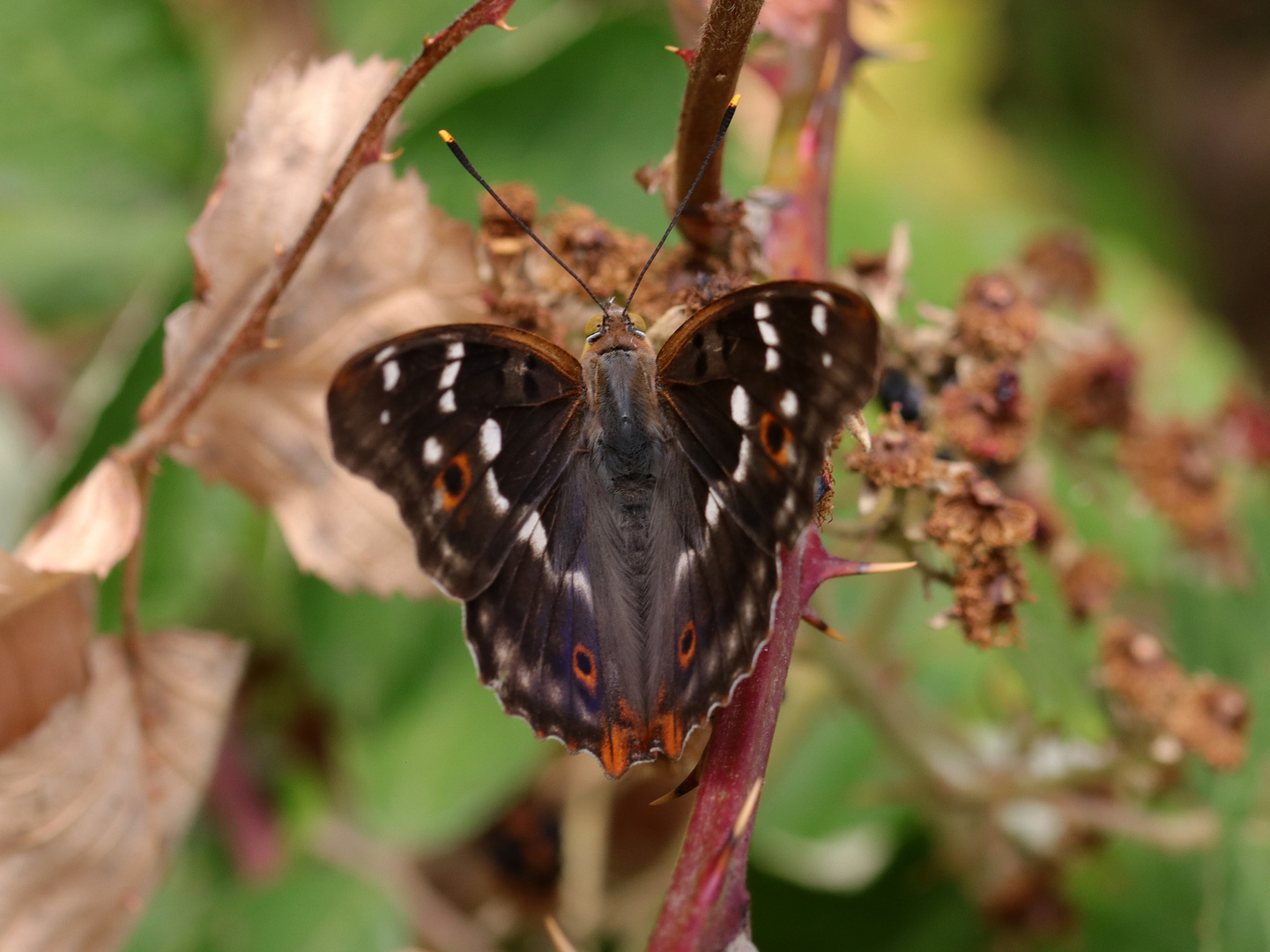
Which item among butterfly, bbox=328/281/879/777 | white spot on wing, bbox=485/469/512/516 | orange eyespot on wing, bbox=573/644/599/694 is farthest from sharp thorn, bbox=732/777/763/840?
white spot on wing, bbox=485/469/512/516

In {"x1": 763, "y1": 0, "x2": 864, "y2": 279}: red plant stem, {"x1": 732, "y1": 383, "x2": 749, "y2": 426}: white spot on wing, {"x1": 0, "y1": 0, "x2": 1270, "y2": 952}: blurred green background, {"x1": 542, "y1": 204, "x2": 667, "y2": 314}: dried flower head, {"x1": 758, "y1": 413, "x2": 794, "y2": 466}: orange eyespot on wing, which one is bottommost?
{"x1": 0, "y1": 0, "x2": 1270, "y2": 952}: blurred green background

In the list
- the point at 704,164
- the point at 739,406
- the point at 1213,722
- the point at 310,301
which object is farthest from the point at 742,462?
the point at 1213,722

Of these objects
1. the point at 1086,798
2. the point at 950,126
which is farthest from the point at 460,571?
the point at 950,126

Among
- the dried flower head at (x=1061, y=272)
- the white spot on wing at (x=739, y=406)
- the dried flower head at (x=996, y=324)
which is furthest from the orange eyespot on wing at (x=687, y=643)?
the dried flower head at (x=1061, y=272)

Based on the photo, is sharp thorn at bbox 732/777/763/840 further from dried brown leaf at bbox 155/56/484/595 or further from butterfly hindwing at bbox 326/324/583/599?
dried brown leaf at bbox 155/56/484/595

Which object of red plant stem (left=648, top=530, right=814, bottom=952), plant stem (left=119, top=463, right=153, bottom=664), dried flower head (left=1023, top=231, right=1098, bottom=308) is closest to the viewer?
red plant stem (left=648, top=530, right=814, bottom=952)
